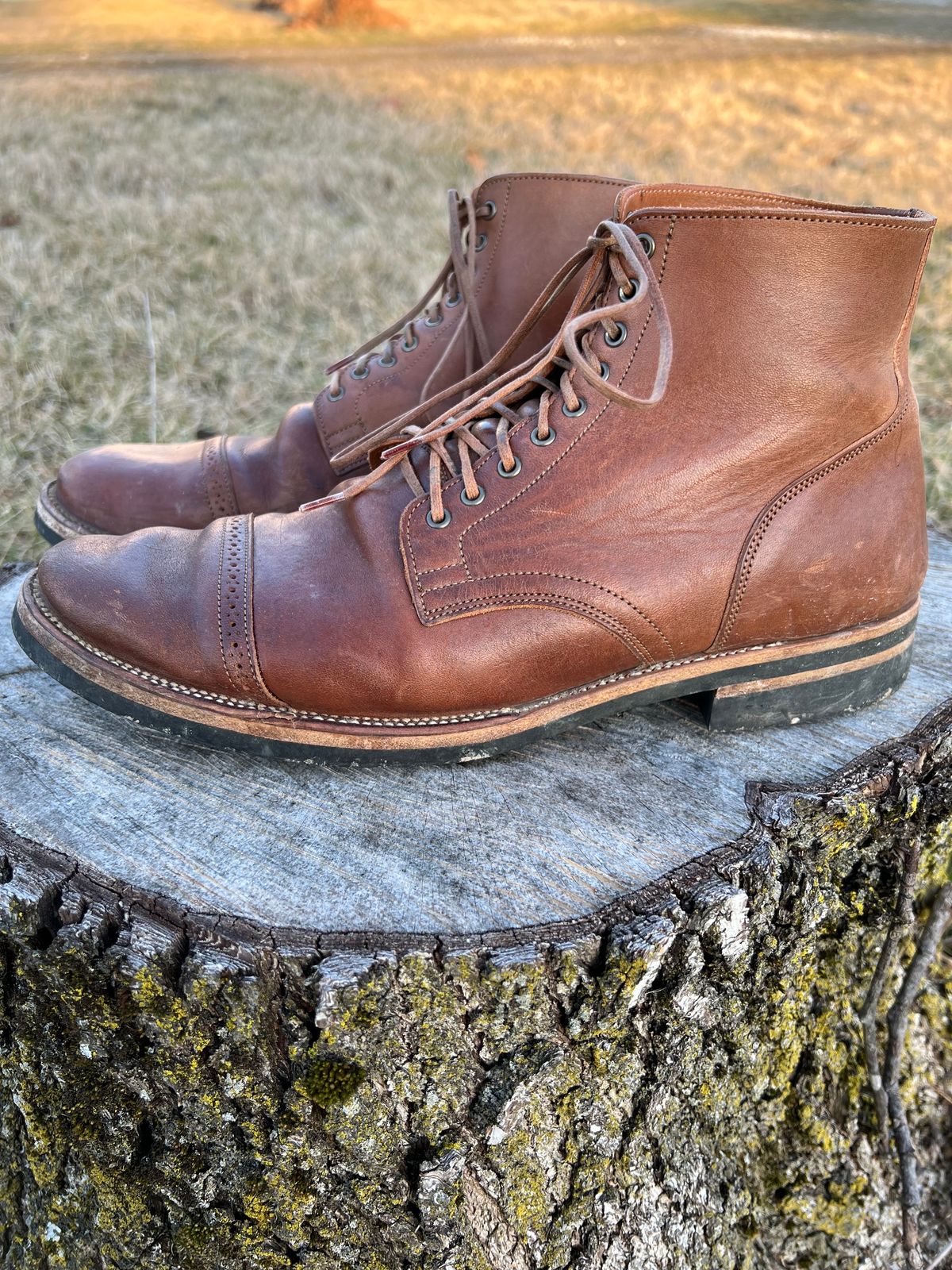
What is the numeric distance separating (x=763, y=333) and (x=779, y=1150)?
1.37 m

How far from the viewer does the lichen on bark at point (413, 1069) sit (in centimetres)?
139

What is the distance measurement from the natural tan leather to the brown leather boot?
46cm

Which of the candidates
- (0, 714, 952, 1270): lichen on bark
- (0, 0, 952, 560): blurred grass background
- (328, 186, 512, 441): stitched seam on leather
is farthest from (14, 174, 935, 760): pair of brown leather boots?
(0, 0, 952, 560): blurred grass background

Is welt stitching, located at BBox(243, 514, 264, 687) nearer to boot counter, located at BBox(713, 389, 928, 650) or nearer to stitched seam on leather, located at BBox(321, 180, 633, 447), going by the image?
stitched seam on leather, located at BBox(321, 180, 633, 447)

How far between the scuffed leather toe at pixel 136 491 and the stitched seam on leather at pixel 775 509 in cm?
109

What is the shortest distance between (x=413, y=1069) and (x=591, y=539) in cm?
79

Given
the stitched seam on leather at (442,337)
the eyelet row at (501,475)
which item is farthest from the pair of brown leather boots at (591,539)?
the stitched seam on leather at (442,337)

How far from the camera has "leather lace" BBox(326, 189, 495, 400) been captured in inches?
82.9

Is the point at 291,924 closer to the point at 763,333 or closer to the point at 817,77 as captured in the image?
the point at 763,333

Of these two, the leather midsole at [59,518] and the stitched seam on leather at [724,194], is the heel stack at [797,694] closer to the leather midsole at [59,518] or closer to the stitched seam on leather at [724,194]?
the stitched seam on leather at [724,194]

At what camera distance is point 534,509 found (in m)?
1.63

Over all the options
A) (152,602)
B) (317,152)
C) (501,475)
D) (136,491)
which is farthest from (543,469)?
(317,152)

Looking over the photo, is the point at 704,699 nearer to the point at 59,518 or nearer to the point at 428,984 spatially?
the point at 428,984

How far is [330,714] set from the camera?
65.6 inches
